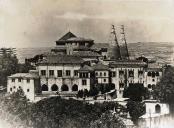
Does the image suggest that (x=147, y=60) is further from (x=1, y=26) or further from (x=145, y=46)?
(x=1, y=26)

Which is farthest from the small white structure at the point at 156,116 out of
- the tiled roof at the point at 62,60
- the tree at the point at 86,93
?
the tiled roof at the point at 62,60

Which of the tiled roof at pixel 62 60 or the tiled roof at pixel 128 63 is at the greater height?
the tiled roof at pixel 62 60

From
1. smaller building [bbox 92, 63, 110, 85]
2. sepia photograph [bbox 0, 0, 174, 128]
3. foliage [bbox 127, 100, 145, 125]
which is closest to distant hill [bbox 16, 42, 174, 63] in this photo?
sepia photograph [bbox 0, 0, 174, 128]

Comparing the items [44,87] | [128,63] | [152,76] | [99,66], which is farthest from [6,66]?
[152,76]

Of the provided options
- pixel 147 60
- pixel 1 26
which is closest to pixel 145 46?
pixel 147 60

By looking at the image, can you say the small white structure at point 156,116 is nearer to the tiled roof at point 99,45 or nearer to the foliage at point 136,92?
the foliage at point 136,92

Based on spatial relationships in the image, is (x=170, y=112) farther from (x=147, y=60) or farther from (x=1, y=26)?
(x=1, y=26)
